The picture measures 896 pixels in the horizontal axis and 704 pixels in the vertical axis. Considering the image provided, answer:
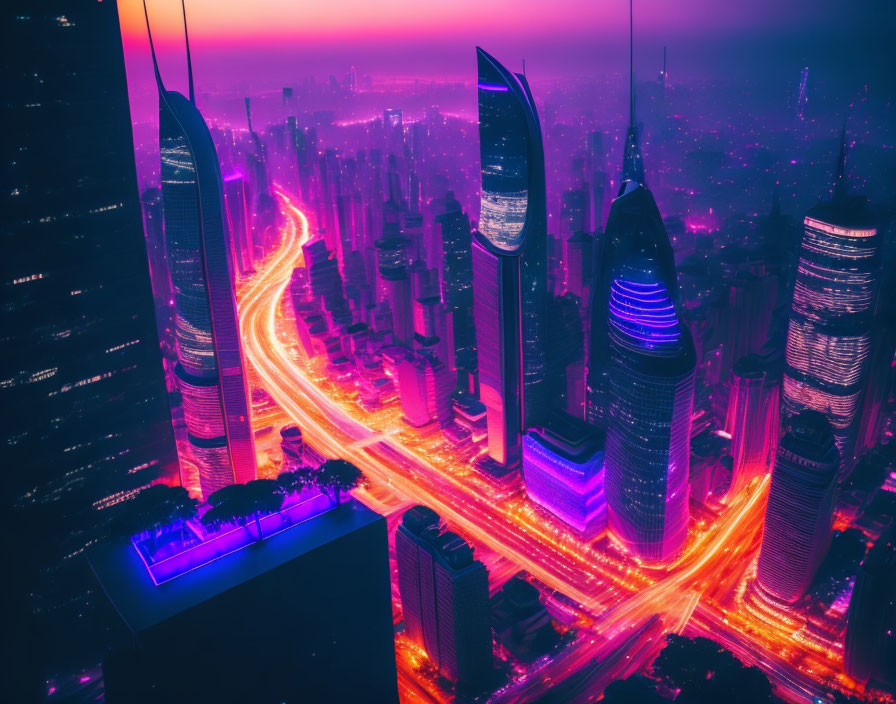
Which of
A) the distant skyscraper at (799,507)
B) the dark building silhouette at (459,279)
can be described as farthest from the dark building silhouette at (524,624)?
the dark building silhouette at (459,279)

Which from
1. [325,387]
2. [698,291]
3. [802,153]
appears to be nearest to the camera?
[325,387]

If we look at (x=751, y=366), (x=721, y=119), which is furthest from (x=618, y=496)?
(x=721, y=119)

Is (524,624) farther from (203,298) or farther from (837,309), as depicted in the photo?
(837,309)

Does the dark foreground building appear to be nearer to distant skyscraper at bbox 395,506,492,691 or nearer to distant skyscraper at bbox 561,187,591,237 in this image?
distant skyscraper at bbox 395,506,492,691

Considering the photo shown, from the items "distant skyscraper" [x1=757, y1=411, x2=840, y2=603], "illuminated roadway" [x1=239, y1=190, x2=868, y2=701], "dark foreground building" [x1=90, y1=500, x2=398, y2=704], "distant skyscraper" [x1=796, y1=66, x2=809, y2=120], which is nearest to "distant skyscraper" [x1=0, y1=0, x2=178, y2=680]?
"dark foreground building" [x1=90, y1=500, x2=398, y2=704]

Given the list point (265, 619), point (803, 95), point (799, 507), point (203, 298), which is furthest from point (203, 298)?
point (803, 95)

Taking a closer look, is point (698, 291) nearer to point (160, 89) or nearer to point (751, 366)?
point (751, 366)

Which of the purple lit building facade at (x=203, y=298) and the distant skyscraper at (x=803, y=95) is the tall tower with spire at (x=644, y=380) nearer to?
the purple lit building facade at (x=203, y=298)
